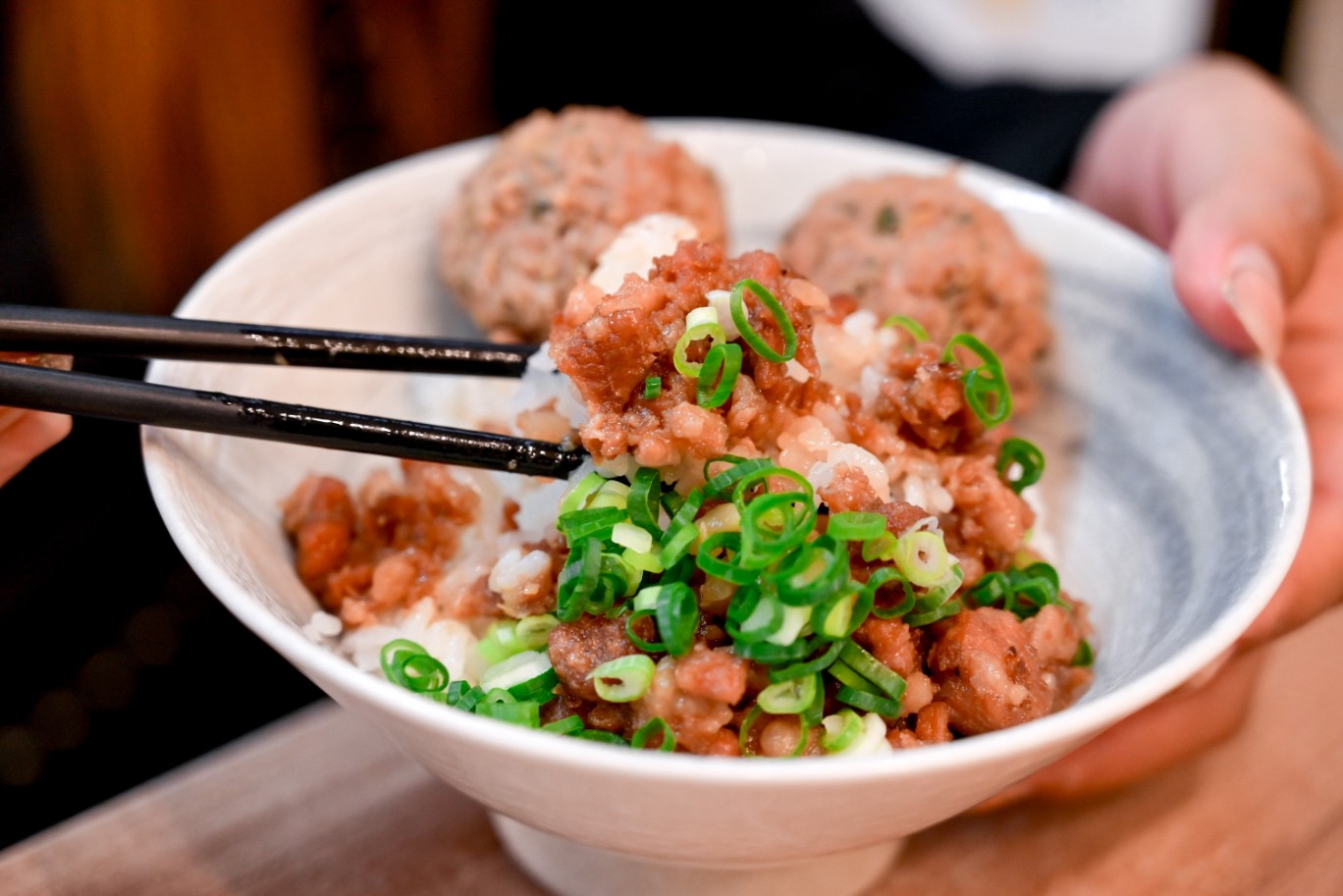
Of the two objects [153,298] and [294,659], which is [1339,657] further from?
[153,298]

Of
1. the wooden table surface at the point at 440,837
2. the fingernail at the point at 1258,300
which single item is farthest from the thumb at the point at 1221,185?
the wooden table surface at the point at 440,837

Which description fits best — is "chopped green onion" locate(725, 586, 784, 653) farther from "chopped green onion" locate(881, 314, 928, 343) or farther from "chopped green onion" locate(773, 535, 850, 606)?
"chopped green onion" locate(881, 314, 928, 343)

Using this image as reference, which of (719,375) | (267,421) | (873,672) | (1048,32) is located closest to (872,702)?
(873,672)

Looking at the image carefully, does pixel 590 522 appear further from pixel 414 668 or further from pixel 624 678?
pixel 414 668

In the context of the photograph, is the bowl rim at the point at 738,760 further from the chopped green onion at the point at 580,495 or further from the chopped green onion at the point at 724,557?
the chopped green onion at the point at 580,495

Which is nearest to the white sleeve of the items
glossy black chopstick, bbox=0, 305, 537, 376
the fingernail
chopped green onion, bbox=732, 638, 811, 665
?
the fingernail

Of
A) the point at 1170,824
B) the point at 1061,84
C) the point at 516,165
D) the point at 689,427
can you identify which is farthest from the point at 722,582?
the point at 1061,84
